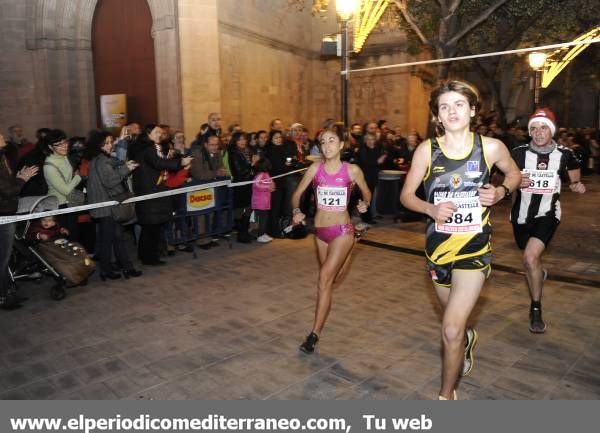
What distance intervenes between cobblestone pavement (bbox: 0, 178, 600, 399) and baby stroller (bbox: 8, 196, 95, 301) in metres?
0.23

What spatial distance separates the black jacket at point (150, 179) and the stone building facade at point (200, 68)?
6444mm

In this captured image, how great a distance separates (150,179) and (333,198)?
3.96m

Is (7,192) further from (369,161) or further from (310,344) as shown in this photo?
(369,161)

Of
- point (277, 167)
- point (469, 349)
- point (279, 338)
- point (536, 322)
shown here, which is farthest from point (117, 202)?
point (536, 322)

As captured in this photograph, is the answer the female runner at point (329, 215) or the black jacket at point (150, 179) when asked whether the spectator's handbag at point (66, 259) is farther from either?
the female runner at point (329, 215)

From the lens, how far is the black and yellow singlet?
359 centimetres

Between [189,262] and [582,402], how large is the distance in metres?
5.90

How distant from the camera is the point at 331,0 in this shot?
20.3 m

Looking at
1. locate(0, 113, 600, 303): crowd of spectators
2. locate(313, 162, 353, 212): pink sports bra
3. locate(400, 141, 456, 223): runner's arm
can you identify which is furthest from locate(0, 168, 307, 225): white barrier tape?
locate(400, 141, 456, 223): runner's arm

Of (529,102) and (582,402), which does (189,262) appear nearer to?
(582,402)

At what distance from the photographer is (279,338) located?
5.32 metres

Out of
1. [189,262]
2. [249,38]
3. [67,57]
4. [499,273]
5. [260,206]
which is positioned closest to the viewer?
[499,273]

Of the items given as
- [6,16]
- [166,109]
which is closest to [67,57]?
[6,16]

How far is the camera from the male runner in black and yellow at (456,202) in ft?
11.4
